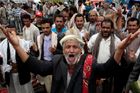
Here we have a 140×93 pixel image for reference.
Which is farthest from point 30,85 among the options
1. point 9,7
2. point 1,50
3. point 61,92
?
point 9,7

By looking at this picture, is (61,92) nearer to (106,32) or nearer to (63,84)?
(63,84)

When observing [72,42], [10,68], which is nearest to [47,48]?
[10,68]

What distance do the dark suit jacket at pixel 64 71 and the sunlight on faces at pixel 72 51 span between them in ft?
0.18

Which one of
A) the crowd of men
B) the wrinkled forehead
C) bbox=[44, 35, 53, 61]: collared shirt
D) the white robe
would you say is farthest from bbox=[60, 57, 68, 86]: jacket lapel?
bbox=[44, 35, 53, 61]: collared shirt

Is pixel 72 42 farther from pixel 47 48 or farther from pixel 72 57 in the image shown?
pixel 47 48

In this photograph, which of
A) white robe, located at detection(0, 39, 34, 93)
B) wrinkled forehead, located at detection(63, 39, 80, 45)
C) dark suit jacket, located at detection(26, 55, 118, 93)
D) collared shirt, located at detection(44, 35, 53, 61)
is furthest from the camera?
collared shirt, located at detection(44, 35, 53, 61)

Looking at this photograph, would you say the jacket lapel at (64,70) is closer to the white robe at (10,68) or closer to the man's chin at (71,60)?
the man's chin at (71,60)

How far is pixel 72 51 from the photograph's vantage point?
363cm

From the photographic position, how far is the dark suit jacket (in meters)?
3.55

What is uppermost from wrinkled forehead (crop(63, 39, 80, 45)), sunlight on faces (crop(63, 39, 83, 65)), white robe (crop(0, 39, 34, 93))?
wrinkled forehead (crop(63, 39, 80, 45))

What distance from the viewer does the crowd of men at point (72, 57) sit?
3.58m

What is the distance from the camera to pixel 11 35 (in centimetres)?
372

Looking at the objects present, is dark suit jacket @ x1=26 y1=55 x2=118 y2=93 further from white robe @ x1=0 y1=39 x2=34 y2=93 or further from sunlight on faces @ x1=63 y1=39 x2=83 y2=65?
white robe @ x1=0 y1=39 x2=34 y2=93

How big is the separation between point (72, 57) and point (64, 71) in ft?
0.54
